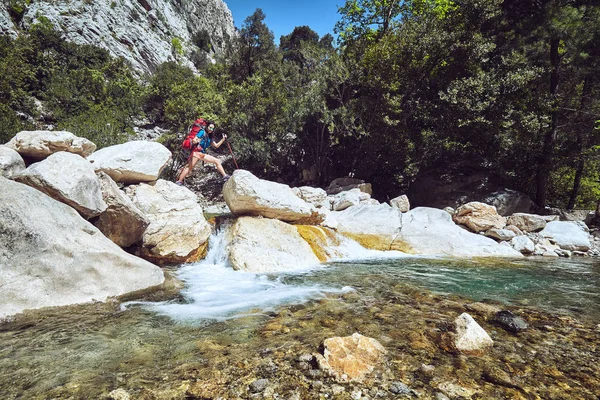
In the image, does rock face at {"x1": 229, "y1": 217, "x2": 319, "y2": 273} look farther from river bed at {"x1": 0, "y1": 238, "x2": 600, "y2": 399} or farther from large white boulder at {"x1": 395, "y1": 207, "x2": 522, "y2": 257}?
large white boulder at {"x1": 395, "y1": 207, "x2": 522, "y2": 257}

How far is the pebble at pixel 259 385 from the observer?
270cm

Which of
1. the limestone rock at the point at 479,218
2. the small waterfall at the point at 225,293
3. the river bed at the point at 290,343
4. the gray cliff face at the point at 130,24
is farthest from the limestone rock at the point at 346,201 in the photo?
the gray cliff face at the point at 130,24

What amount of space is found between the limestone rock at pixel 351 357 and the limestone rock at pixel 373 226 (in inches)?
310

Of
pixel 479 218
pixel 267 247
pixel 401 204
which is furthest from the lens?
pixel 401 204

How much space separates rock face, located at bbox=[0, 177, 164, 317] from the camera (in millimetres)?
4398

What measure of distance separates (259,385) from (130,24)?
73077mm

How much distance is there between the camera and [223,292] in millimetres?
5879

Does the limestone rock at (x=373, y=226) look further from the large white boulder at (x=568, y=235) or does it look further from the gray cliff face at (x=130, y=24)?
the gray cliff face at (x=130, y=24)

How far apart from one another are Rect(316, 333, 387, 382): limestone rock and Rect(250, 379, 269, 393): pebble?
58 cm

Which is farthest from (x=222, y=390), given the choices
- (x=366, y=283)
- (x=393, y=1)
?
(x=393, y=1)

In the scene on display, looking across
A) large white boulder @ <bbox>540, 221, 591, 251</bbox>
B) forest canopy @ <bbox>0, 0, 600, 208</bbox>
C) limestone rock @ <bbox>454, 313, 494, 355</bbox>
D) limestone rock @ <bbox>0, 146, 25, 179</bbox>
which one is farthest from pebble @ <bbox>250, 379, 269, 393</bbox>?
forest canopy @ <bbox>0, 0, 600, 208</bbox>

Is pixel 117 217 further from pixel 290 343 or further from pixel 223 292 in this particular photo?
pixel 290 343

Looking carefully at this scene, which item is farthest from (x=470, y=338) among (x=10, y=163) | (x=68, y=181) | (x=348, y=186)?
(x=348, y=186)

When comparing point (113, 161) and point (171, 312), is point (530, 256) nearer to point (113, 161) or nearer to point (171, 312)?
point (171, 312)
